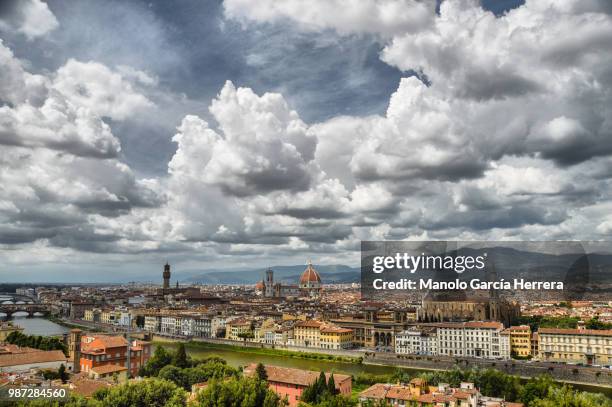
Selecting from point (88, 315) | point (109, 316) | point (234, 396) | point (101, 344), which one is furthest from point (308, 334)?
point (88, 315)

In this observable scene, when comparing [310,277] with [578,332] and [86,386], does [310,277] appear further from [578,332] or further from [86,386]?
[86,386]

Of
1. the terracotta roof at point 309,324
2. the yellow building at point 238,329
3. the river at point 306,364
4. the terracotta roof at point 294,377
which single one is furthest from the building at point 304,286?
the terracotta roof at point 294,377

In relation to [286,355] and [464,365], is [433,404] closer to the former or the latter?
[464,365]

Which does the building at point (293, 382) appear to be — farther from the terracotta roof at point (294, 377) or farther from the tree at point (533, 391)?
the tree at point (533, 391)

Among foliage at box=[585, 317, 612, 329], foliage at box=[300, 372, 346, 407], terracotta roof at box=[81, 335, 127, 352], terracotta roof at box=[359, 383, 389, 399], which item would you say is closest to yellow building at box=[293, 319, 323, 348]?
terracotta roof at box=[81, 335, 127, 352]

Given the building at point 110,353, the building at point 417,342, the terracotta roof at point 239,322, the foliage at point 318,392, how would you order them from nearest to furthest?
the foliage at point 318,392 < the building at point 110,353 < the building at point 417,342 < the terracotta roof at point 239,322

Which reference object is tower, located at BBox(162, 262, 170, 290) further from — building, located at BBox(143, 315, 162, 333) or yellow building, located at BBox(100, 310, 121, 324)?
building, located at BBox(143, 315, 162, 333)

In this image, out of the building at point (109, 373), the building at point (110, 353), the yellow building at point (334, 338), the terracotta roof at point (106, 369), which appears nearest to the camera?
the building at point (109, 373)

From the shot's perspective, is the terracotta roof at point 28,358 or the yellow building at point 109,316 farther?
the yellow building at point 109,316
